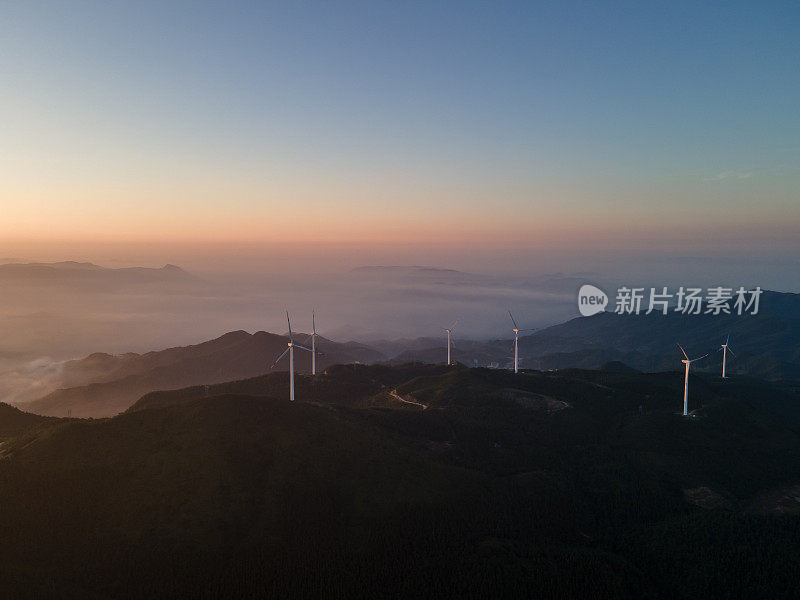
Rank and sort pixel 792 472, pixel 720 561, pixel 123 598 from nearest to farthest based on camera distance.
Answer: pixel 123 598
pixel 720 561
pixel 792 472

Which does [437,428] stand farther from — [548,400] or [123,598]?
[123,598]

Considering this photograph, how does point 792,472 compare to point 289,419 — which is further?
point 792,472

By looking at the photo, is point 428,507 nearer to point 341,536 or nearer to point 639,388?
point 341,536

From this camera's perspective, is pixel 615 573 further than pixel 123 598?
Yes

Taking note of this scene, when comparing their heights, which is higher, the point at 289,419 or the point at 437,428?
the point at 289,419

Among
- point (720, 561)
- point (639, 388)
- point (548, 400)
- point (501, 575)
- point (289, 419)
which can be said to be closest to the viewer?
point (501, 575)

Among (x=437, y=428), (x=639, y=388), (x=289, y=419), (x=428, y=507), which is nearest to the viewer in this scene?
(x=428, y=507)

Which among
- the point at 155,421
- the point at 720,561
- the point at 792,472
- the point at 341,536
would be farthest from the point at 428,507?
the point at 792,472

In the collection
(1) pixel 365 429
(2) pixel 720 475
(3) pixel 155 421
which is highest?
(3) pixel 155 421

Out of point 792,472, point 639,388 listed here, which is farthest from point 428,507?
point 639,388
